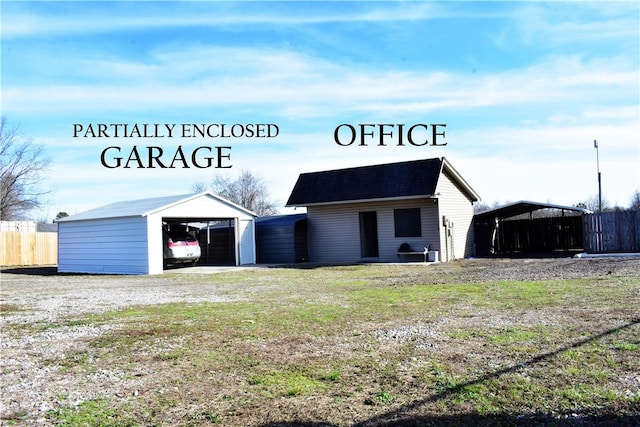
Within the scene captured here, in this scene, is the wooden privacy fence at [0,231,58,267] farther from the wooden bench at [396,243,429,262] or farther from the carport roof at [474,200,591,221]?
the carport roof at [474,200,591,221]

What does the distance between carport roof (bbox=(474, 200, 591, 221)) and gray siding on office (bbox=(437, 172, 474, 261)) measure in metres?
0.89

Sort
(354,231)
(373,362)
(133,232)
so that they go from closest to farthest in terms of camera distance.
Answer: (373,362) → (133,232) → (354,231)

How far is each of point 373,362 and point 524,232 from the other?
22393 millimetres

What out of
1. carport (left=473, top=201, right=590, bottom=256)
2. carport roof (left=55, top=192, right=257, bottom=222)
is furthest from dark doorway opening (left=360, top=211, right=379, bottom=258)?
carport roof (left=55, top=192, right=257, bottom=222)

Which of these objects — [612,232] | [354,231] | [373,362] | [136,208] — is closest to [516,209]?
[612,232]

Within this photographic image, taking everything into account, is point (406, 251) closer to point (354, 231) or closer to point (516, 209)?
point (354, 231)

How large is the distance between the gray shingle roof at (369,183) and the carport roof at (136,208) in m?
3.71

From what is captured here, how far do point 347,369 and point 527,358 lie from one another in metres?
1.84

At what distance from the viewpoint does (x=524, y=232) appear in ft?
85.9

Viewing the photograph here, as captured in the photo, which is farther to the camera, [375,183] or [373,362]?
[375,183]

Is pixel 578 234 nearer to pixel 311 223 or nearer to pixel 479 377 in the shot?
pixel 311 223

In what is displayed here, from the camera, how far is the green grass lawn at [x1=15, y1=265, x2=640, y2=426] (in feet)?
14.3

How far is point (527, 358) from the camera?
18.5 ft

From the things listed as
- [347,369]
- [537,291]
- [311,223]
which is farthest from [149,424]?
[311,223]
